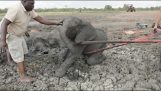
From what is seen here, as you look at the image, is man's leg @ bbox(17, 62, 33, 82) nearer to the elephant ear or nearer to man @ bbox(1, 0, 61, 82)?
man @ bbox(1, 0, 61, 82)

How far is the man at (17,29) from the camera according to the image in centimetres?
589

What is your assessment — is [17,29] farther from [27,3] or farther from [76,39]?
[76,39]

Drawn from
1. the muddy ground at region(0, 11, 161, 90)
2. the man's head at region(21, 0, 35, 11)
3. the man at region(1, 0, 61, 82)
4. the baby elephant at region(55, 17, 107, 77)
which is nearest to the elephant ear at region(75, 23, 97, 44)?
the baby elephant at region(55, 17, 107, 77)

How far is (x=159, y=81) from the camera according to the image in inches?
246

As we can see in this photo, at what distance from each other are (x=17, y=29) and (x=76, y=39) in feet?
3.44

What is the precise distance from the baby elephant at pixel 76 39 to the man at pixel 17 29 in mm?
615

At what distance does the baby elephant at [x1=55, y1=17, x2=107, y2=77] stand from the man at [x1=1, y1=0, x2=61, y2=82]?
615 millimetres

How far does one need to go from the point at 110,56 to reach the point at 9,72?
2007 mm

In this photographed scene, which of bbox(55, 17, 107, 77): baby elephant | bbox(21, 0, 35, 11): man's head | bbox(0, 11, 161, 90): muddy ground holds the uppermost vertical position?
bbox(21, 0, 35, 11): man's head

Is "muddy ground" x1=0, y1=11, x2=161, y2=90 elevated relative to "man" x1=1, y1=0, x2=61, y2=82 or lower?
lower

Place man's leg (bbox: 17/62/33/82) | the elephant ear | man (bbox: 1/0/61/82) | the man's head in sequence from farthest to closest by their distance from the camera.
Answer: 1. the elephant ear
2. man's leg (bbox: 17/62/33/82)
3. the man's head
4. man (bbox: 1/0/61/82)

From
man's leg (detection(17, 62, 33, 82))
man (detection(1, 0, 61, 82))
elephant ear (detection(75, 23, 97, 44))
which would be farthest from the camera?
elephant ear (detection(75, 23, 97, 44))

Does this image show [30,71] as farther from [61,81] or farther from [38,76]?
[61,81]

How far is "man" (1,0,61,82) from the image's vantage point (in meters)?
5.89
